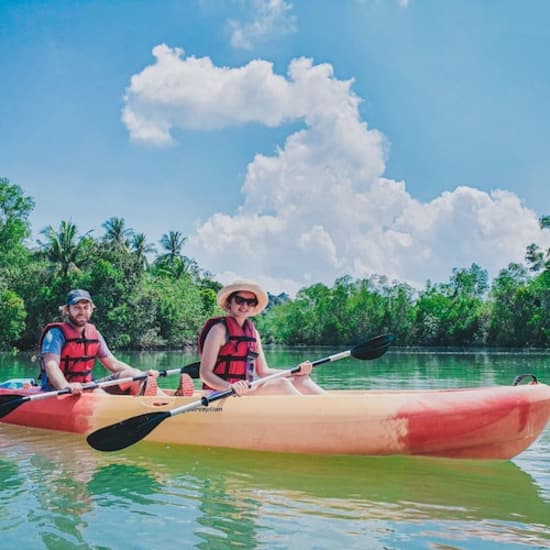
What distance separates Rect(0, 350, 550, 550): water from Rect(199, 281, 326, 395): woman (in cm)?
52

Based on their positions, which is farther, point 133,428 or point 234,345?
point 234,345

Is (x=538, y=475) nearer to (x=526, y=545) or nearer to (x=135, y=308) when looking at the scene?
(x=526, y=545)

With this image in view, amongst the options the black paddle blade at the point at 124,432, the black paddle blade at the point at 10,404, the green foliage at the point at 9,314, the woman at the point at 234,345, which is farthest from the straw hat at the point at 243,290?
the green foliage at the point at 9,314

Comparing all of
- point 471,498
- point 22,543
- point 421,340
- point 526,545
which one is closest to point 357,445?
point 471,498

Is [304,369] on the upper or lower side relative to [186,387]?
upper

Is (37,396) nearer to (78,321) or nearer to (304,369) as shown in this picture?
(78,321)

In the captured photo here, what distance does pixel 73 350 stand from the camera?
5.32 metres

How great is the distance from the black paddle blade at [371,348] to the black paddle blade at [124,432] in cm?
191

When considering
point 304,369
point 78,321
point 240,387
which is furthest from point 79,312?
point 304,369

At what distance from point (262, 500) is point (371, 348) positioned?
239 cm

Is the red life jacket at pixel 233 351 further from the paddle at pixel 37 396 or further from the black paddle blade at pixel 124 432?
the paddle at pixel 37 396

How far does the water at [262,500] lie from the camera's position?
293 centimetres

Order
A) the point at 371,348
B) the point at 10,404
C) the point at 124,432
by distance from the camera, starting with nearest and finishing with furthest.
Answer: the point at 124,432
the point at 10,404
the point at 371,348

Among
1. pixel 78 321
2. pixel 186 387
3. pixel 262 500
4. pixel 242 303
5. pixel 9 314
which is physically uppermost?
pixel 9 314
